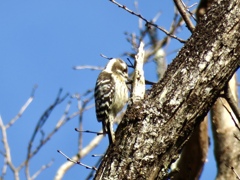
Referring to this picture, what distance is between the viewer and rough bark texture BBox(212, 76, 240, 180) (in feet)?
19.1

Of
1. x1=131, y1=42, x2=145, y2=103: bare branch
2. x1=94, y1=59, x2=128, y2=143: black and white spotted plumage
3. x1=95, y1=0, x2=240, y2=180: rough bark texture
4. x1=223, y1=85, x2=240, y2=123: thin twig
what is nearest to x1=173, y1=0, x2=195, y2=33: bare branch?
x1=131, y1=42, x2=145, y2=103: bare branch

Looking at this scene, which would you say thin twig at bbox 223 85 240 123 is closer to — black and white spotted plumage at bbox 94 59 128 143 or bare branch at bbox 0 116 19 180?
black and white spotted plumage at bbox 94 59 128 143

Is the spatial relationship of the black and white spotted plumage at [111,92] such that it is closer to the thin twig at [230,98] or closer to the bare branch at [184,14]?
the bare branch at [184,14]

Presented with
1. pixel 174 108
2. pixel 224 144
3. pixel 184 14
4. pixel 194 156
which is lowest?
pixel 174 108

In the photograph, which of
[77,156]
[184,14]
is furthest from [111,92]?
[77,156]

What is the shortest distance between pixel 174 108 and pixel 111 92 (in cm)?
221

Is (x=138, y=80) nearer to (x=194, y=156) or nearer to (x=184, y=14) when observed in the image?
(x=184, y=14)

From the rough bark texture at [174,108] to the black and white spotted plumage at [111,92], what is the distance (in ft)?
5.82

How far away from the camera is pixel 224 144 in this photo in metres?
6.11

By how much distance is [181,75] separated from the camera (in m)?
3.60

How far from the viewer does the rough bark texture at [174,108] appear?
3521mm

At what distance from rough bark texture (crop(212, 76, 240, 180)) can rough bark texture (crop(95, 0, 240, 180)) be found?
2190 mm

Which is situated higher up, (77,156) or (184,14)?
(77,156)

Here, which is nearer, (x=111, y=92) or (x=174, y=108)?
(x=174, y=108)
